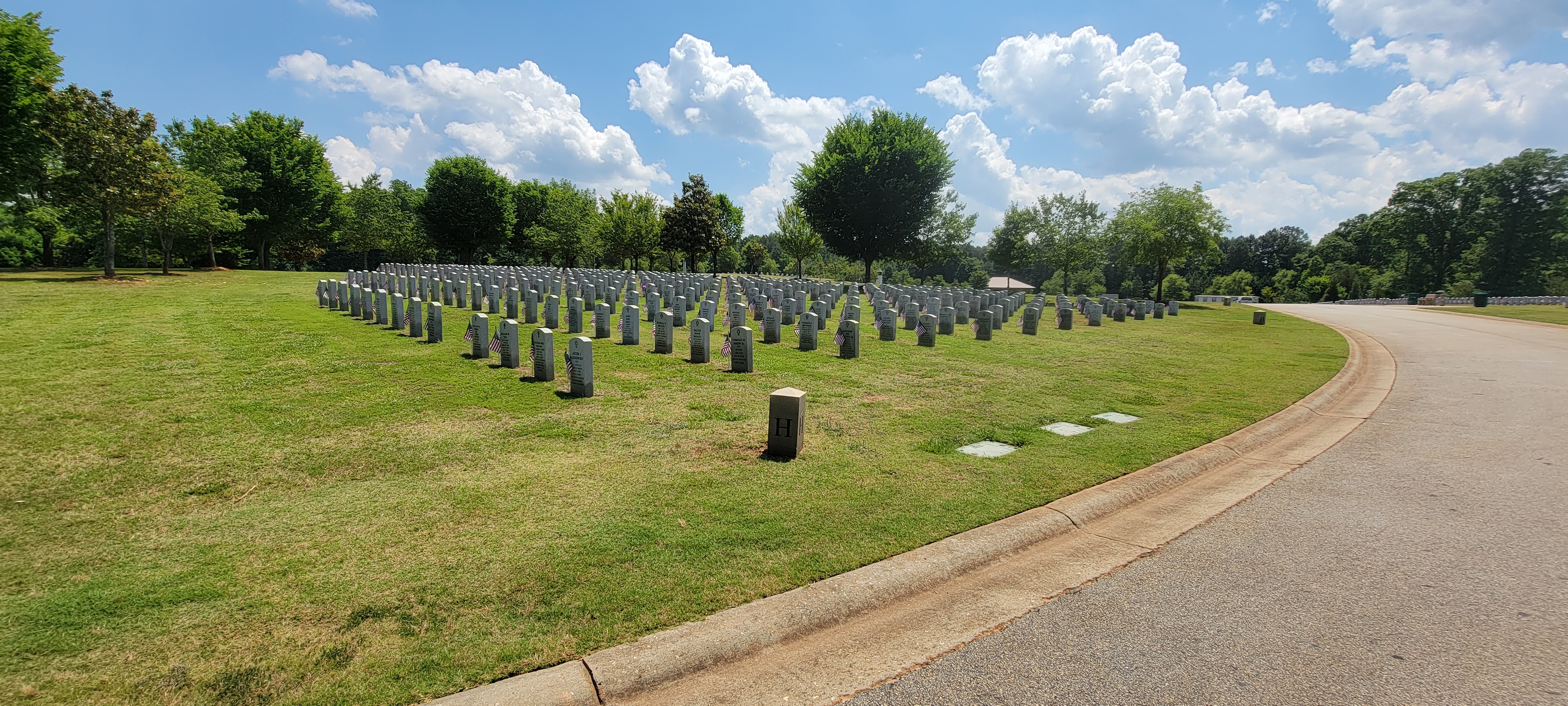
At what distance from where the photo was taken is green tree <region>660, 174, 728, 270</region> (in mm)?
44438

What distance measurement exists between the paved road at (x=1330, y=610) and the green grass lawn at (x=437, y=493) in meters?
1.05

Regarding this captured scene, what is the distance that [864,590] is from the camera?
3611 mm

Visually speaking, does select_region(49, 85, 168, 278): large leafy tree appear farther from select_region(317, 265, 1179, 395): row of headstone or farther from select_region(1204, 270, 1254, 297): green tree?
select_region(1204, 270, 1254, 297): green tree

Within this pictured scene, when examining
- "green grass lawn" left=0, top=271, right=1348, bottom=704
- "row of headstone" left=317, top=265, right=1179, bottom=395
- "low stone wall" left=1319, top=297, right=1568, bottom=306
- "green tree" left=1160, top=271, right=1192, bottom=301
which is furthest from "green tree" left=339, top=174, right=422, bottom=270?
"low stone wall" left=1319, top=297, right=1568, bottom=306

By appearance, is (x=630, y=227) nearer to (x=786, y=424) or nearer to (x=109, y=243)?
(x=109, y=243)

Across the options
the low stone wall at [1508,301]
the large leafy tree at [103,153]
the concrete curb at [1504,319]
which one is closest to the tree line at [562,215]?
the large leafy tree at [103,153]

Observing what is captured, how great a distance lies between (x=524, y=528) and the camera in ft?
14.0

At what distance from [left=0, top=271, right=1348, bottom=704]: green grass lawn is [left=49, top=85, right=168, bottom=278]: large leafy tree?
15730 millimetres

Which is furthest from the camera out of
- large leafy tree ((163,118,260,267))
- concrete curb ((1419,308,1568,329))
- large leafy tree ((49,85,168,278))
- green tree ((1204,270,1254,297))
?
green tree ((1204,270,1254,297))

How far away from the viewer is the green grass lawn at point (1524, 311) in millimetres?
26062

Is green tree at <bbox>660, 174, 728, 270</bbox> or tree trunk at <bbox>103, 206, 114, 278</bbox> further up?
green tree at <bbox>660, 174, 728, 270</bbox>

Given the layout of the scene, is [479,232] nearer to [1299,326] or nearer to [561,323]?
[561,323]

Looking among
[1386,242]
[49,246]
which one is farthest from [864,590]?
[1386,242]

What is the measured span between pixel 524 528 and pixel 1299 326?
93.0ft
